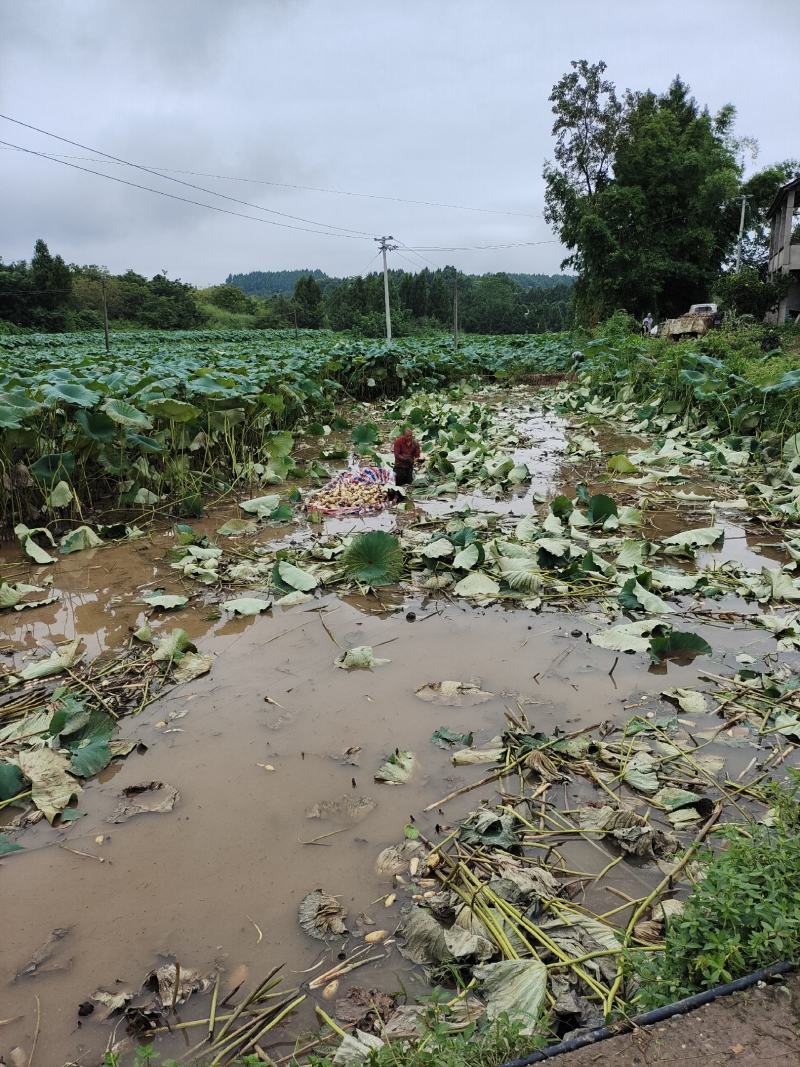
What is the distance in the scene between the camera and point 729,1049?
1.27 meters

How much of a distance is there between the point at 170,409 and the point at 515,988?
544 centimetres

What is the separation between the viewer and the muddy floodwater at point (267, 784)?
1.86 metres

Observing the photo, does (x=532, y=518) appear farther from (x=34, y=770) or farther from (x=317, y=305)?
(x=317, y=305)

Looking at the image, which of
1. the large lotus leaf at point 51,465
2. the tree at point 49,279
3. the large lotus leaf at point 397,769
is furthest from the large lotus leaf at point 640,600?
the tree at point 49,279

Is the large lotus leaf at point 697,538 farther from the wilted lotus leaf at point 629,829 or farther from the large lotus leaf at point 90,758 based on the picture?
the large lotus leaf at point 90,758

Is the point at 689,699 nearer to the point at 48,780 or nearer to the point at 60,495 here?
the point at 48,780

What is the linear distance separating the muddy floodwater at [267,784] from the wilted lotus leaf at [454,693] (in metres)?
0.06

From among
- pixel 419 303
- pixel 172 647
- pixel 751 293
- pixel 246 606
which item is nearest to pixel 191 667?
pixel 172 647

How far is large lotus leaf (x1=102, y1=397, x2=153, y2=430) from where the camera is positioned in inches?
216

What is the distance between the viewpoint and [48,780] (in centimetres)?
258

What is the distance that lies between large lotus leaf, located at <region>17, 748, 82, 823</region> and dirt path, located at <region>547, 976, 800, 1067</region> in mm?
1985

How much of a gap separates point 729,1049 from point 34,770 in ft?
8.14

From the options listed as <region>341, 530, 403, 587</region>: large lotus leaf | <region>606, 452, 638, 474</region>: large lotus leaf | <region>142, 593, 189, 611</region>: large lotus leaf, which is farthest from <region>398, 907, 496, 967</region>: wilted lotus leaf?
<region>606, 452, 638, 474</region>: large lotus leaf

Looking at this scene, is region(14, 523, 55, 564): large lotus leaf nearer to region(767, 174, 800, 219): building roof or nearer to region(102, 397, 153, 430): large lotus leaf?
region(102, 397, 153, 430): large lotus leaf
